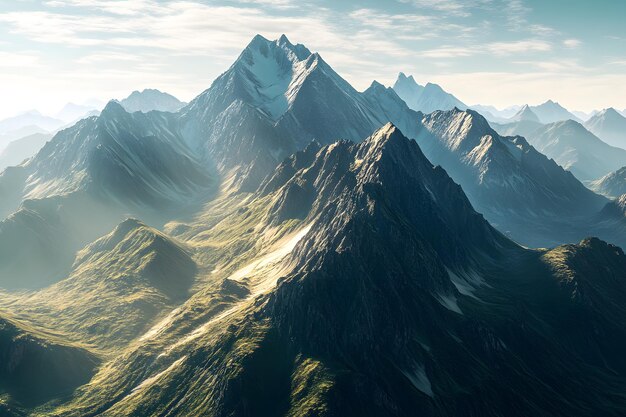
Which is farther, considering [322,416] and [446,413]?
[446,413]

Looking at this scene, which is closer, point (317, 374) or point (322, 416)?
point (322, 416)

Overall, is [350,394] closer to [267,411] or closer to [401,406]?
[401,406]

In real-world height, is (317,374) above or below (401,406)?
above

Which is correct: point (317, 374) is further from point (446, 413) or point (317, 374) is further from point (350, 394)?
point (446, 413)

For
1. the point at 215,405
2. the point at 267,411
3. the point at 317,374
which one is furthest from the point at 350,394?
the point at 215,405

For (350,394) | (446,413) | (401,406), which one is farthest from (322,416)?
(446,413)

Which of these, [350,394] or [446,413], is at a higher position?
[350,394]

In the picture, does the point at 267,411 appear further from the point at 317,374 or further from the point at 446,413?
the point at 446,413

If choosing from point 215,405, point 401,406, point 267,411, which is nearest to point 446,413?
point 401,406
